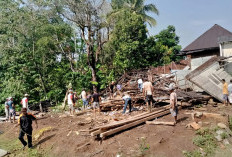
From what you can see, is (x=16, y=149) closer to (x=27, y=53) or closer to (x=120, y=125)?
(x=120, y=125)

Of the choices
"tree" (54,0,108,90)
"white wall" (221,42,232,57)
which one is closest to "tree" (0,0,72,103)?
"tree" (54,0,108,90)

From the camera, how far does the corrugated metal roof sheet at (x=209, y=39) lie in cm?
1608

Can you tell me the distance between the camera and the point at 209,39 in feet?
54.6

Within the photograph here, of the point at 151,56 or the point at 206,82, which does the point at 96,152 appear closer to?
the point at 206,82

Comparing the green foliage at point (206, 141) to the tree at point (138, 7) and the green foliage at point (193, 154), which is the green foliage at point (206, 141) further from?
the tree at point (138, 7)

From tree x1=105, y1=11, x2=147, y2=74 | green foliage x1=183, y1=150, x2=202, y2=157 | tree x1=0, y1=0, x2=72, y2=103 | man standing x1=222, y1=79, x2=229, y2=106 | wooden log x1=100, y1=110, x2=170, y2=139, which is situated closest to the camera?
green foliage x1=183, y1=150, x2=202, y2=157

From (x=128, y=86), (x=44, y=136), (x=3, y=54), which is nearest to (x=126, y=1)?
(x=128, y=86)

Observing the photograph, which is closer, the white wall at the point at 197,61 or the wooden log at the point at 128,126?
the wooden log at the point at 128,126

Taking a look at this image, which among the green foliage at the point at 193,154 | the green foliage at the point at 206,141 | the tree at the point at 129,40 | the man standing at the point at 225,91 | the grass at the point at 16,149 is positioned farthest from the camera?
the tree at the point at 129,40

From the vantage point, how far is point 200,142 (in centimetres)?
594

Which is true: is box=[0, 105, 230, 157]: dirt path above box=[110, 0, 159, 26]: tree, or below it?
below

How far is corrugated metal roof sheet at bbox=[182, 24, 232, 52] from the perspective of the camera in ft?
52.7

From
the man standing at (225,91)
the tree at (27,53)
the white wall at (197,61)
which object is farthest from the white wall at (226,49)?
the tree at (27,53)

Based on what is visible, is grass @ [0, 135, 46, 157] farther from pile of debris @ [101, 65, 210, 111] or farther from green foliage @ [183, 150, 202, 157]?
pile of debris @ [101, 65, 210, 111]
